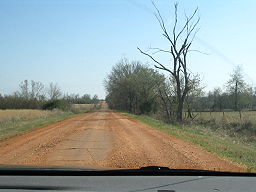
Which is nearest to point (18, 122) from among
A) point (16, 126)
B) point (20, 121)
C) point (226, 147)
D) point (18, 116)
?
point (20, 121)

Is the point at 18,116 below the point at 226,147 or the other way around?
the other way around

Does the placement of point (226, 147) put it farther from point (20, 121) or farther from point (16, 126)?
point (20, 121)

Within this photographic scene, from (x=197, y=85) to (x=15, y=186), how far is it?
42119 millimetres

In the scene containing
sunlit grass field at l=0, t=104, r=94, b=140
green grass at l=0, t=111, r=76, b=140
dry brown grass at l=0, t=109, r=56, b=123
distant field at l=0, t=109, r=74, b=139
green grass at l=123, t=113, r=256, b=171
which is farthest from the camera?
dry brown grass at l=0, t=109, r=56, b=123

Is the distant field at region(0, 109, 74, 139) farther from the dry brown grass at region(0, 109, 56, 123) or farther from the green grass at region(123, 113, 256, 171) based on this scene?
the green grass at region(123, 113, 256, 171)

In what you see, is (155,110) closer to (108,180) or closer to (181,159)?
(181,159)

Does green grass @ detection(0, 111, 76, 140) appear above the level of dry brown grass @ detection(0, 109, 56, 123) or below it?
below

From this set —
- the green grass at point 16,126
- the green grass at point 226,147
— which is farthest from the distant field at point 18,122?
the green grass at point 226,147

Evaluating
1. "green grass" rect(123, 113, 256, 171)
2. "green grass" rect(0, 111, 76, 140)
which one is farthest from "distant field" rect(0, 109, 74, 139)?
"green grass" rect(123, 113, 256, 171)

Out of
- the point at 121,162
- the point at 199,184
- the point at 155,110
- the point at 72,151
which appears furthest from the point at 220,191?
the point at 155,110

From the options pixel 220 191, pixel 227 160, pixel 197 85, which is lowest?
pixel 227 160

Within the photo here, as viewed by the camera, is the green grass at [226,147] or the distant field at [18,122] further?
the distant field at [18,122]

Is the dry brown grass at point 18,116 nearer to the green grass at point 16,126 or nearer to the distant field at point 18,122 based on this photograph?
the distant field at point 18,122

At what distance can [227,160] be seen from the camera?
11570mm
